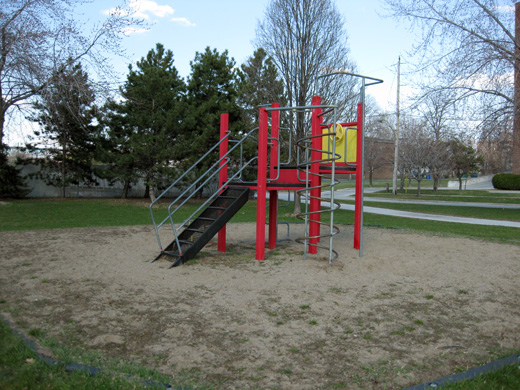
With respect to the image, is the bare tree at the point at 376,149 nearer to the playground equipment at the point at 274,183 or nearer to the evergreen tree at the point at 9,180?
the evergreen tree at the point at 9,180

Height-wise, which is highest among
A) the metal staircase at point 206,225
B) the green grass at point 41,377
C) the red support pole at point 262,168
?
the red support pole at point 262,168

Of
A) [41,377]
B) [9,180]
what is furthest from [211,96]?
[41,377]

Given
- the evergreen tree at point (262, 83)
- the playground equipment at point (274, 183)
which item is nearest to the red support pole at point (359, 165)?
the playground equipment at point (274, 183)

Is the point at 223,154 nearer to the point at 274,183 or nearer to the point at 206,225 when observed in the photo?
the point at 274,183

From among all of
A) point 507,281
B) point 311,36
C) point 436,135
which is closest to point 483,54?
point 311,36

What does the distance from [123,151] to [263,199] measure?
→ 52.4 ft

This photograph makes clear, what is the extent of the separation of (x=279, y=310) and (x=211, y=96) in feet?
65.9

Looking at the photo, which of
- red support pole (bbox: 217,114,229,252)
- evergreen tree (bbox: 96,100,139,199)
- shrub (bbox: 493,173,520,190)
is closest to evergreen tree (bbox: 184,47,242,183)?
evergreen tree (bbox: 96,100,139,199)

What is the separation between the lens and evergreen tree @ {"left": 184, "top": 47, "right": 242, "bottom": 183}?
22.0 m

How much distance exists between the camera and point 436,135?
33469 millimetres

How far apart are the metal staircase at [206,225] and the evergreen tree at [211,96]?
14074 millimetres

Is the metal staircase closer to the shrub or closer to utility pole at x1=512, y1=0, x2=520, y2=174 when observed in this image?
utility pole at x1=512, y1=0, x2=520, y2=174

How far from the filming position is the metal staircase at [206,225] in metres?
6.95

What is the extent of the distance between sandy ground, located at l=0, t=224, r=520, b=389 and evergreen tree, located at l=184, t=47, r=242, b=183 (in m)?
14.4
